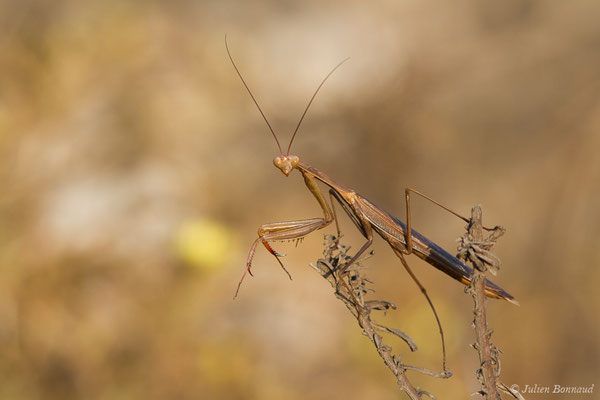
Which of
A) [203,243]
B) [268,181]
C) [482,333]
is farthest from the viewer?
[268,181]

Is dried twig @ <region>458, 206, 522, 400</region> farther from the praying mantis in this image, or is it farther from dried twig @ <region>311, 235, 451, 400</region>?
the praying mantis

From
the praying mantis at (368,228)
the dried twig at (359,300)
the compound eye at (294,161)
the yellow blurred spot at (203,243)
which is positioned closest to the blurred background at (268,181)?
the yellow blurred spot at (203,243)

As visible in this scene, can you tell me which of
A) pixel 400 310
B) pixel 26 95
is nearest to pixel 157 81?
pixel 26 95

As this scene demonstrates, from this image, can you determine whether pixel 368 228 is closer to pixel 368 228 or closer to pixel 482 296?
pixel 368 228

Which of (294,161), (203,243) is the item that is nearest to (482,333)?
(294,161)

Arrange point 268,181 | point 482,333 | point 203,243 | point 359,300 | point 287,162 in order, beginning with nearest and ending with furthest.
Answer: point 482,333
point 359,300
point 287,162
point 203,243
point 268,181

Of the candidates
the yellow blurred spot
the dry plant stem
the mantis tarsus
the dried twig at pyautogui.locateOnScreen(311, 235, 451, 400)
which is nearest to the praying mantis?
the mantis tarsus
